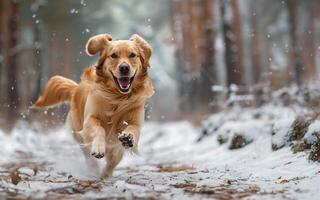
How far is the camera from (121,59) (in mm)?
5293

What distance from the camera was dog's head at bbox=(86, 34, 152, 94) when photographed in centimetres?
523

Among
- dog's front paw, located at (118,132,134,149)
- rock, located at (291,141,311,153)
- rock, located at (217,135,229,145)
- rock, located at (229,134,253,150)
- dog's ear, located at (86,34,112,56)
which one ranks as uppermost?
dog's ear, located at (86,34,112,56)

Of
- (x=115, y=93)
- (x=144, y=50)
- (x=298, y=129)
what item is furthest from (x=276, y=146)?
(x=115, y=93)

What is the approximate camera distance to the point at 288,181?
4.58m

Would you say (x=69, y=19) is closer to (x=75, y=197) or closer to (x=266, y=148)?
(x=266, y=148)

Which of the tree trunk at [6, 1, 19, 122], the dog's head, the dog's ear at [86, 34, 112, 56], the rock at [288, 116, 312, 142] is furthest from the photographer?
the tree trunk at [6, 1, 19, 122]

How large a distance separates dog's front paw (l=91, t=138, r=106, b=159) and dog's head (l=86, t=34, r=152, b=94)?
0.64 m

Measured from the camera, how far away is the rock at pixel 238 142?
784 cm

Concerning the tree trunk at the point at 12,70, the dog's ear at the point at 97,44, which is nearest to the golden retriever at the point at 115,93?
the dog's ear at the point at 97,44

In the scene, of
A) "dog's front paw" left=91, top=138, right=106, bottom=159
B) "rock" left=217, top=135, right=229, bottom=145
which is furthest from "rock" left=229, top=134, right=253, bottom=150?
"dog's front paw" left=91, top=138, right=106, bottom=159

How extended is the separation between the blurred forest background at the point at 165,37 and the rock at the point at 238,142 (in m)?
7.00

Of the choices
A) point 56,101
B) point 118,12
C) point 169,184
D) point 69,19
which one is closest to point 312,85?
point 56,101

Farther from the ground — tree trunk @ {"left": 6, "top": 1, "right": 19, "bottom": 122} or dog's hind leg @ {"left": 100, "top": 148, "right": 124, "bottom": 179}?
tree trunk @ {"left": 6, "top": 1, "right": 19, "bottom": 122}

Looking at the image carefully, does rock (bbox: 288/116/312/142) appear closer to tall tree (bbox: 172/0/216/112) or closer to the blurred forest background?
the blurred forest background
